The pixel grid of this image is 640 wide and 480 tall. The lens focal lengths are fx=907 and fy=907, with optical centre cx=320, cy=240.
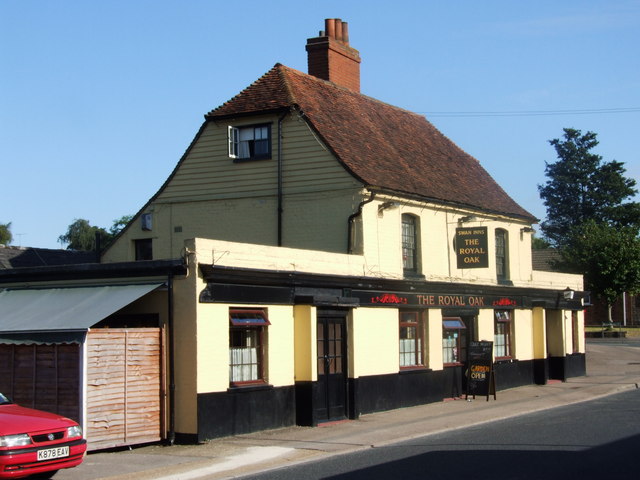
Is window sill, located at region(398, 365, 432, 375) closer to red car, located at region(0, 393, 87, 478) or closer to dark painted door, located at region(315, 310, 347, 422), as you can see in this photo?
dark painted door, located at region(315, 310, 347, 422)

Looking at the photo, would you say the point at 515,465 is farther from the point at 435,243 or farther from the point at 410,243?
the point at 435,243

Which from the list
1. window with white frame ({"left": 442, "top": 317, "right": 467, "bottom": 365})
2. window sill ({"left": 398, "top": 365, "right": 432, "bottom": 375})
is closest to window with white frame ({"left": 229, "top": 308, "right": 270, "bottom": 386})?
window sill ({"left": 398, "top": 365, "right": 432, "bottom": 375})

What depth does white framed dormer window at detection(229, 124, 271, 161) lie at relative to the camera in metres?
24.1

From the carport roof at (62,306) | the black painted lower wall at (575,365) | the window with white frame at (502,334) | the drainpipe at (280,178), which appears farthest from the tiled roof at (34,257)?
the black painted lower wall at (575,365)

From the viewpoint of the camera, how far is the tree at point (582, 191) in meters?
79.2

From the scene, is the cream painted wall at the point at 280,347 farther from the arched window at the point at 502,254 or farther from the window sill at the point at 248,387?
the arched window at the point at 502,254

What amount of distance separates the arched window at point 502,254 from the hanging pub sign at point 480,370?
13.2 ft

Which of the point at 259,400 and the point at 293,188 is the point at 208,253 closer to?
the point at 259,400

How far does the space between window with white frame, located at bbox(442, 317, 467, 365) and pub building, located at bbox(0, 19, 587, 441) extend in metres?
0.06

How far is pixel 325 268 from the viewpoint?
801 inches

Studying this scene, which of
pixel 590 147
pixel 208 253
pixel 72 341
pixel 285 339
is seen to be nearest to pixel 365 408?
pixel 285 339

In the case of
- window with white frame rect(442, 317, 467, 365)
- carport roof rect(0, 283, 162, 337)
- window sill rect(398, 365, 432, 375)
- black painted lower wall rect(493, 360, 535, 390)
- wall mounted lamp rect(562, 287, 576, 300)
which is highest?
wall mounted lamp rect(562, 287, 576, 300)

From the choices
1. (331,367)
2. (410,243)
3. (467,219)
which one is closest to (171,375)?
(331,367)

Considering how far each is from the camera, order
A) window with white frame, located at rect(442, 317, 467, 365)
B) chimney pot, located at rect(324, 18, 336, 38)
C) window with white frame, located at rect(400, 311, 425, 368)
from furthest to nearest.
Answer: chimney pot, located at rect(324, 18, 336, 38)
window with white frame, located at rect(442, 317, 467, 365)
window with white frame, located at rect(400, 311, 425, 368)
